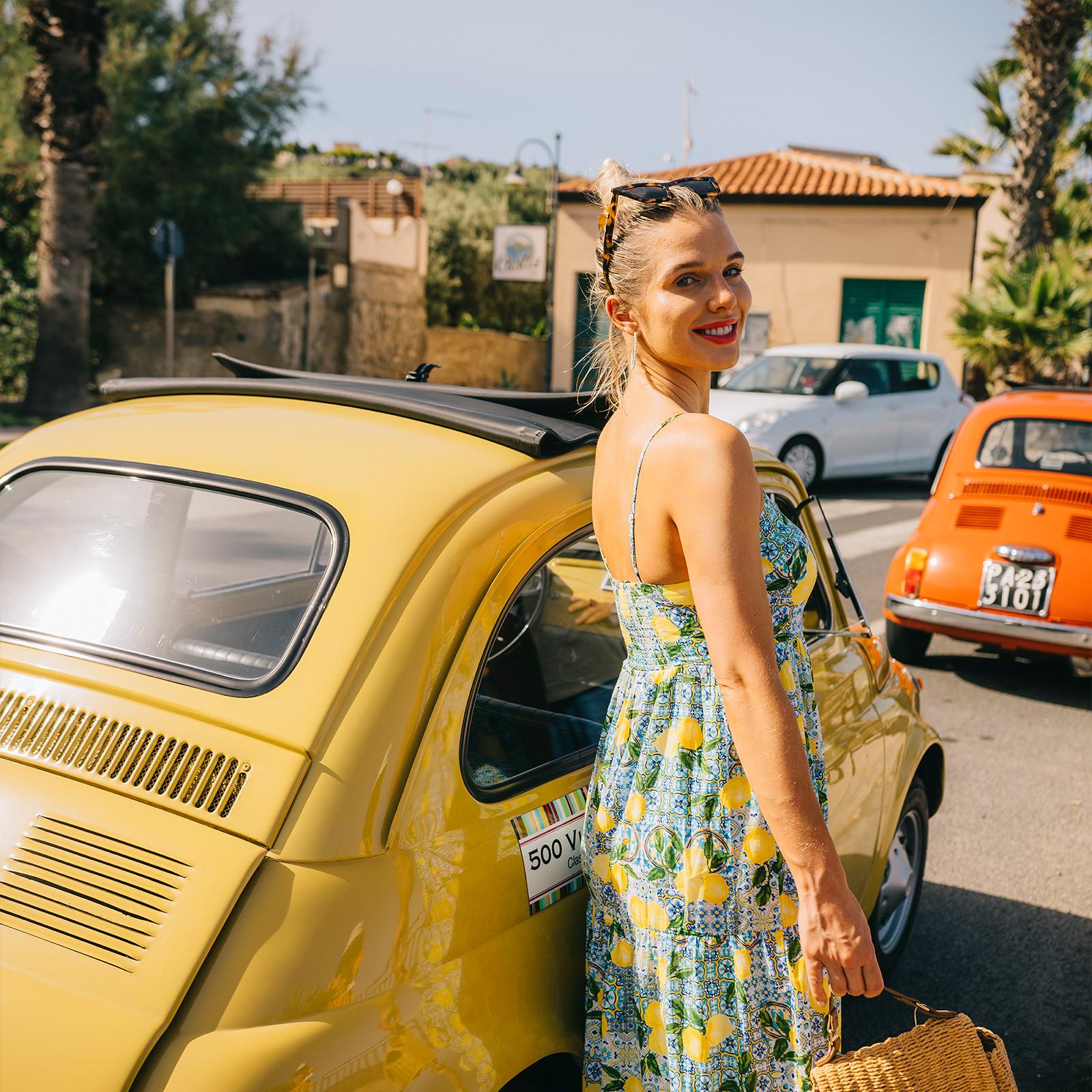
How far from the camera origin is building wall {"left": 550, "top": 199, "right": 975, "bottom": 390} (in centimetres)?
2498

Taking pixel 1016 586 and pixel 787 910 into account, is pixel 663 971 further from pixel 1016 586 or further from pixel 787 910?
pixel 1016 586

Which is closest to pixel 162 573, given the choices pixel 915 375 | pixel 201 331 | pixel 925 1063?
pixel 925 1063

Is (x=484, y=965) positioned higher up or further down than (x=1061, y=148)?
further down

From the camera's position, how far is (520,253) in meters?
26.0

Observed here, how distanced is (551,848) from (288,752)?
557 mm

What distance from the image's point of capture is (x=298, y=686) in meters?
1.81

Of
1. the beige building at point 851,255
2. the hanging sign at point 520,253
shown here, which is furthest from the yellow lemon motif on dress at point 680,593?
the hanging sign at point 520,253

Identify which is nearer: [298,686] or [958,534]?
[298,686]

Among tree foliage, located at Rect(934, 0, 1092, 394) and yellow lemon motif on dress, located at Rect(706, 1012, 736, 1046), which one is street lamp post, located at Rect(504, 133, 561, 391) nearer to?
→ tree foliage, located at Rect(934, 0, 1092, 394)

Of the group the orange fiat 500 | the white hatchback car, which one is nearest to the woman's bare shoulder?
the orange fiat 500

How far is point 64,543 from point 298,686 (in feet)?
2.78

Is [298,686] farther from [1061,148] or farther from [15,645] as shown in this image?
[1061,148]

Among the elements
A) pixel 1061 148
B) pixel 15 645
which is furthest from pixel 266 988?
pixel 1061 148

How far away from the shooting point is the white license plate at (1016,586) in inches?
258
